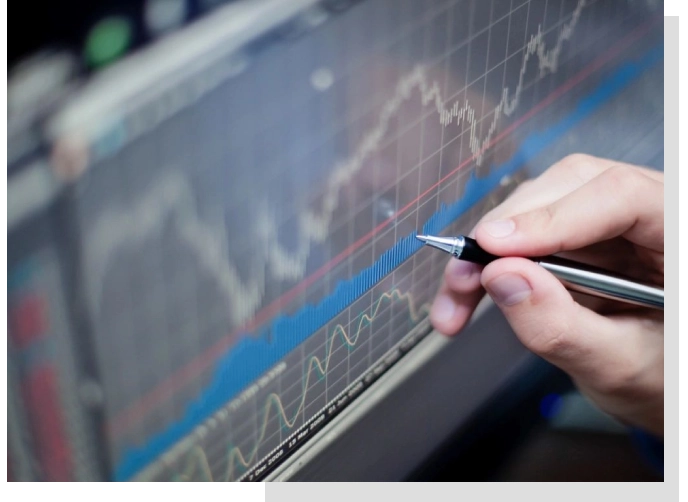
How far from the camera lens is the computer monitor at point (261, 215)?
1.19 ft

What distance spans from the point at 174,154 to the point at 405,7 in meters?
0.18

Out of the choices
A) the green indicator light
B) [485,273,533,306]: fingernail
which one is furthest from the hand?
the green indicator light

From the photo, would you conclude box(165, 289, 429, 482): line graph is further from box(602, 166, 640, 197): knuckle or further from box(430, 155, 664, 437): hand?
box(602, 166, 640, 197): knuckle

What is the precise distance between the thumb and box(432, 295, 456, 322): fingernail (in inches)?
2.5

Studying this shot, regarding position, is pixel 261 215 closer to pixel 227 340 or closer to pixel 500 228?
pixel 227 340

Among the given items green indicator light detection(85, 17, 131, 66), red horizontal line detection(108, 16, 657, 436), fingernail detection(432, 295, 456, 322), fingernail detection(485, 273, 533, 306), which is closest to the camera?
green indicator light detection(85, 17, 131, 66)

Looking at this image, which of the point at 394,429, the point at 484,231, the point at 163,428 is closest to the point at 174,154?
the point at 163,428

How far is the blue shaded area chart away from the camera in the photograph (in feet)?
1.63

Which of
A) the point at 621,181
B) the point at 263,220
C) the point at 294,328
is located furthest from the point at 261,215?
the point at 621,181

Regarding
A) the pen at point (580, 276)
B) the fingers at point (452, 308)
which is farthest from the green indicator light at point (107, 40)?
the fingers at point (452, 308)

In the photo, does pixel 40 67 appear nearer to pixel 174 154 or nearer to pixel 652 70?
pixel 174 154

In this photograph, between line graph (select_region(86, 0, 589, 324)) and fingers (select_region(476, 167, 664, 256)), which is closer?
line graph (select_region(86, 0, 589, 324))

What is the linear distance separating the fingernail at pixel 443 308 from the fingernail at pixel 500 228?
4.3 inches

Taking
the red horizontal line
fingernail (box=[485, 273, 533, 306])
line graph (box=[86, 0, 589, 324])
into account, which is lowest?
fingernail (box=[485, 273, 533, 306])
